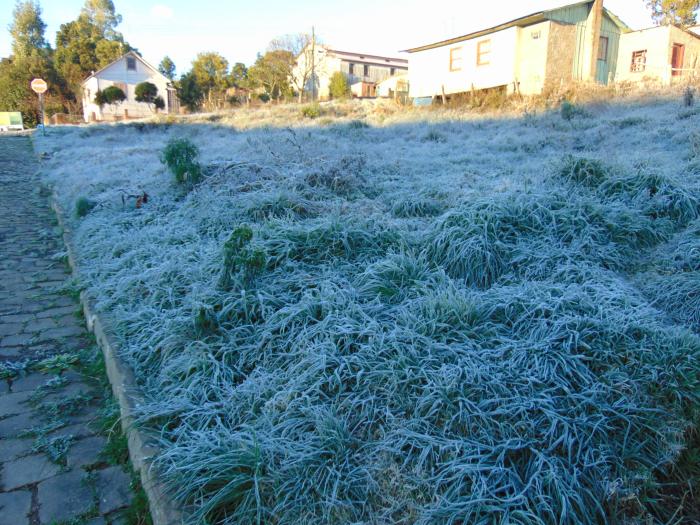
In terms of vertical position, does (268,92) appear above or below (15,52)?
below

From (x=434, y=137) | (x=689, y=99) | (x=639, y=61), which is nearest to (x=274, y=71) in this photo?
(x=639, y=61)

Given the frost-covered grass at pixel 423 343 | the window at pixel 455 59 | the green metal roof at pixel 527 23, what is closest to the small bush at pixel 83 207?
the frost-covered grass at pixel 423 343

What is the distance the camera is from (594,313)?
262 centimetres

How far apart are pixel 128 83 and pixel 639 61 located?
35512mm

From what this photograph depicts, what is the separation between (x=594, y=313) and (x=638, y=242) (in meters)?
1.60

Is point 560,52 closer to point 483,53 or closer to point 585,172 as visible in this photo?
point 483,53

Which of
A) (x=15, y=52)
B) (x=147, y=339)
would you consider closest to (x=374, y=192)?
(x=147, y=339)

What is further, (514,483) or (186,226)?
(186,226)

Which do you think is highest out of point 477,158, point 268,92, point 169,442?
point 268,92

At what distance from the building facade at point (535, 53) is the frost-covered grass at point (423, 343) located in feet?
42.6

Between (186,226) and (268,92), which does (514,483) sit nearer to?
(186,226)

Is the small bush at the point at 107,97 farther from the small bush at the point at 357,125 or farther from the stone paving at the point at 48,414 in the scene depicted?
the stone paving at the point at 48,414

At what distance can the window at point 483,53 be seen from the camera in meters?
18.2

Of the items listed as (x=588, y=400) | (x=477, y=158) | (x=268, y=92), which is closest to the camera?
(x=588, y=400)
